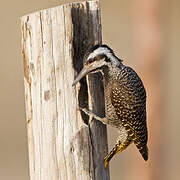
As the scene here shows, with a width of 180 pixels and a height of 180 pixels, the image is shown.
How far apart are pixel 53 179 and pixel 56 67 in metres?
0.88

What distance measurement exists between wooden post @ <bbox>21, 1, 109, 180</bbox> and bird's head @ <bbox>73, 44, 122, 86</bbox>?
7 cm

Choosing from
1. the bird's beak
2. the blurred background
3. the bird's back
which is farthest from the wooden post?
the blurred background

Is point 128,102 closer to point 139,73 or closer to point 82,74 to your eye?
point 82,74

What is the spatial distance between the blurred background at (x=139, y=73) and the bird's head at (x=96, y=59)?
2908 millimetres

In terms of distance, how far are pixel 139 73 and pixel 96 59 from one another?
151 inches

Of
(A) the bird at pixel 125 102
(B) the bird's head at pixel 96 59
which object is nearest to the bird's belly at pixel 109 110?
(A) the bird at pixel 125 102

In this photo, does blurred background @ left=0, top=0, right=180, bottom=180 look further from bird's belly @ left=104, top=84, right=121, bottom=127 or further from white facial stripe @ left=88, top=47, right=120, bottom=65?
white facial stripe @ left=88, top=47, right=120, bottom=65

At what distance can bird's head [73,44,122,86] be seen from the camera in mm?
3988

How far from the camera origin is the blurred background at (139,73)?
7.39 m
